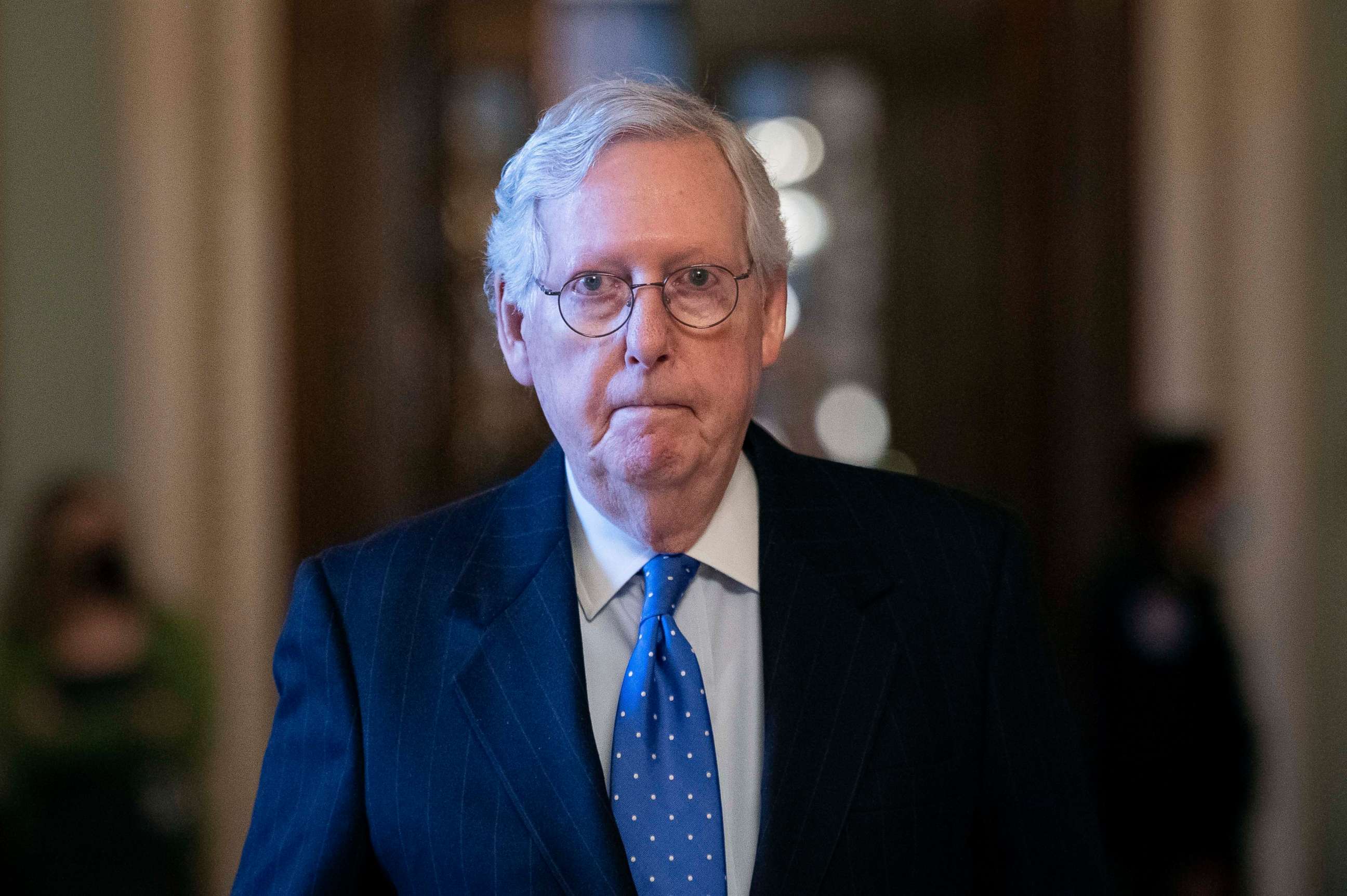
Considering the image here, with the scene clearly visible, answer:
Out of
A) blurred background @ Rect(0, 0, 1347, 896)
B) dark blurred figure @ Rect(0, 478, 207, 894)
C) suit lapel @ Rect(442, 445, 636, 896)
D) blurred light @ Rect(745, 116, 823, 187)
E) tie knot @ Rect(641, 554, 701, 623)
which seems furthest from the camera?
blurred light @ Rect(745, 116, 823, 187)

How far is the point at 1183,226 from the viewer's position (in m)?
4.09

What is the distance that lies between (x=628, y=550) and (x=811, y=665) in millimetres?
235

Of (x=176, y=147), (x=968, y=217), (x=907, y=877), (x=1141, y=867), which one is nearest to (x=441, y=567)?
(x=907, y=877)

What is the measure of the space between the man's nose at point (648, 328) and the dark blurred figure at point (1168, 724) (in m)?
2.51

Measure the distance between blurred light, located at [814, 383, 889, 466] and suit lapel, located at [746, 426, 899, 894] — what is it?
2.87 m

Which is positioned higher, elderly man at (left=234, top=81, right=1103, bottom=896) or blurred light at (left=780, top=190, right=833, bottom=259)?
blurred light at (left=780, top=190, right=833, bottom=259)

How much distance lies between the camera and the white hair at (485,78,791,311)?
1317 mm

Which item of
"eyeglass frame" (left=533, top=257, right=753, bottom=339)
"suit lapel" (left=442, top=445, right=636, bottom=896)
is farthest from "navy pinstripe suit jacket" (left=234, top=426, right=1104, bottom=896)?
"eyeglass frame" (left=533, top=257, right=753, bottom=339)

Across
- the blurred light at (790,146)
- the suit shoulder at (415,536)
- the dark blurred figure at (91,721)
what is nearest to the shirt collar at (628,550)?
the suit shoulder at (415,536)

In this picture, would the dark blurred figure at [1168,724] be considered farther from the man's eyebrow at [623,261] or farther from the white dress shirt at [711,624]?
the man's eyebrow at [623,261]

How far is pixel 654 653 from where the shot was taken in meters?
1.35

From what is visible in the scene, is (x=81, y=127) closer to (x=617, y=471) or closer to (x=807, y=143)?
(x=807, y=143)

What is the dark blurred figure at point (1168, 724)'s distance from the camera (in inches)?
131

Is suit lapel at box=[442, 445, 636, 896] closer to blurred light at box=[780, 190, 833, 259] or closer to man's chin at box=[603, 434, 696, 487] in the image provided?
man's chin at box=[603, 434, 696, 487]
